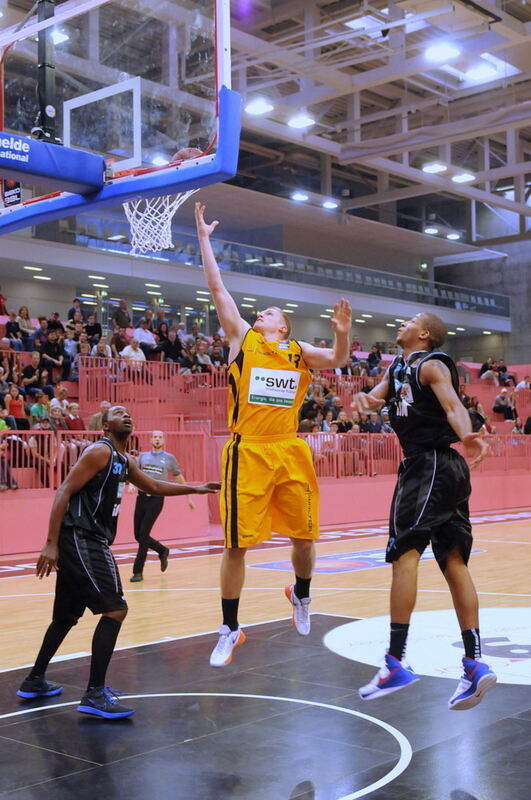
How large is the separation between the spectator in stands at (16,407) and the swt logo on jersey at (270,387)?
401 inches

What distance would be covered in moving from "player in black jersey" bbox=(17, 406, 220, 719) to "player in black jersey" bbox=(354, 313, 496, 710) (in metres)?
1.36

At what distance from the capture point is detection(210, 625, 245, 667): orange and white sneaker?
559cm

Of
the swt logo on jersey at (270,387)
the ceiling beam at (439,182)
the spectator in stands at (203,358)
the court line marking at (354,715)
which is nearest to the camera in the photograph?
the court line marking at (354,715)

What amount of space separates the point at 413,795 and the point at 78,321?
1692 cm

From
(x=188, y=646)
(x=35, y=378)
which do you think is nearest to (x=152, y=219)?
(x=188, y=646)

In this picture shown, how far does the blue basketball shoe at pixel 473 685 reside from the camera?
4.74 m

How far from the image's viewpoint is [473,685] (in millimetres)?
4770

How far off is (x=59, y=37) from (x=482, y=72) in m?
16.1

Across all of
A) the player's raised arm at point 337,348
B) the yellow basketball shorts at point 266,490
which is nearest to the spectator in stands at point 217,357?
the player's raised arm at point 337,348

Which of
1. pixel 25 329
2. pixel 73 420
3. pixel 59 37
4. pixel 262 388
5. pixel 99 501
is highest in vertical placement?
pixel 59 37

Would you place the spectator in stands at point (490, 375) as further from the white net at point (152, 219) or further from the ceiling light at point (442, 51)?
the white net at point (152, 219)

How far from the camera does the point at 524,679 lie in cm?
612

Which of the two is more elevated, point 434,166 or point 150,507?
point 434,166

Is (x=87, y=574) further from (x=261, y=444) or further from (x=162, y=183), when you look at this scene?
(x=162, y=183)
